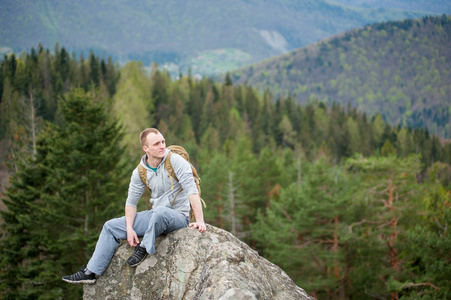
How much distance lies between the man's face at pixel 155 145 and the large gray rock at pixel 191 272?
1.08 metres

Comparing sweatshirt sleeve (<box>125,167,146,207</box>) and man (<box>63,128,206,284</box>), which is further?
sweatshirt sleeve (<box>125,167,146,207</box>)

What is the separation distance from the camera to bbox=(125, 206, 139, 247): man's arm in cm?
592

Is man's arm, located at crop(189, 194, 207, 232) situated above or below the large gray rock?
above

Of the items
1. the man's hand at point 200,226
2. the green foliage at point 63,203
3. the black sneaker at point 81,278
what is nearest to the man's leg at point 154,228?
the man's hand at point 200,226

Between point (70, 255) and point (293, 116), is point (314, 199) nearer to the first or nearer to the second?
point (70, 255)

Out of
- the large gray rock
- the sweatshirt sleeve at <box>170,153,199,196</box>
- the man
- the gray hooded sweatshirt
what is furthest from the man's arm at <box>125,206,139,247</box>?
the sweatshirt sleeve at <box>170,153,199,196</box>

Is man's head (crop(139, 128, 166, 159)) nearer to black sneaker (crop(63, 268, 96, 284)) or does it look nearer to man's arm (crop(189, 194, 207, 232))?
man's arm (crop(189, 194, 207, 232))

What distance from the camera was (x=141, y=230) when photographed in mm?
6078

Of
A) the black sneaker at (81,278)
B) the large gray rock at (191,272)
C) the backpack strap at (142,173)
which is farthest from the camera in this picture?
the backpack strap at (142,173)

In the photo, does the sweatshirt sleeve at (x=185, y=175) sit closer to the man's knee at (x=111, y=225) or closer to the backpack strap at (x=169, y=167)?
the backpack strap at (x=169, y=167)

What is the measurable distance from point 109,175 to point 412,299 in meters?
14.9

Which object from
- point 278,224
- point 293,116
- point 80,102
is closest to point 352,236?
point 278,224

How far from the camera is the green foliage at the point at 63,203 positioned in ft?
68.8

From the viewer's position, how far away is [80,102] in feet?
75.1
